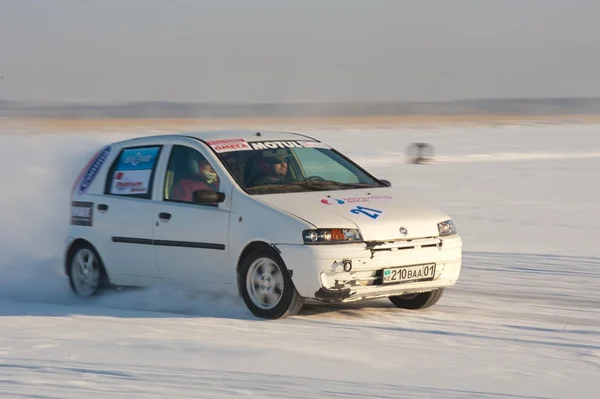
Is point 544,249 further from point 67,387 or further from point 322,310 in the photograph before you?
point 67,387

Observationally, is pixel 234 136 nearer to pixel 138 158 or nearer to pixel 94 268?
pixel 138 158

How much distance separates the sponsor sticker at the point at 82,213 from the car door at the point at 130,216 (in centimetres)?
10

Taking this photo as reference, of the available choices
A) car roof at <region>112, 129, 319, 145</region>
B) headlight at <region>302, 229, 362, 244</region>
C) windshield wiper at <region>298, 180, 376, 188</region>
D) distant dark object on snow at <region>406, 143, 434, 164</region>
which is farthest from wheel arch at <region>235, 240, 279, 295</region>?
distant dark object on snow at <region>406, 143, 434, 164</region>

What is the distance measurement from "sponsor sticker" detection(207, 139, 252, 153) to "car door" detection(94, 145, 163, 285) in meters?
0.57

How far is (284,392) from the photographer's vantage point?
19.6 ft

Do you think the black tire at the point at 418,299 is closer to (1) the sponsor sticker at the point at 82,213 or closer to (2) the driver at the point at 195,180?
(2) the driver at the point at 195,180

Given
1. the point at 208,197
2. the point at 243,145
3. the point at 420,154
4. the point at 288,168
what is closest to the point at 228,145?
the point at 243,145

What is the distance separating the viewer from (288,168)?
9.17 m

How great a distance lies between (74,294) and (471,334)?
3912 mm

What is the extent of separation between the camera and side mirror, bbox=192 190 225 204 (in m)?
8.70

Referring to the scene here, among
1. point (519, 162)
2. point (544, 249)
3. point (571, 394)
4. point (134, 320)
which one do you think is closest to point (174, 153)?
point (134, 320)

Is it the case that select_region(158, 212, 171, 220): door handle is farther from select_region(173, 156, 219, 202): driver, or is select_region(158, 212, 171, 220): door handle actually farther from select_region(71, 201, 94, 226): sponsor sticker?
select_region(71, 201, 94, 226): sponsor sticker

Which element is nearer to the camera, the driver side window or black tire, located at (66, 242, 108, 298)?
the driver side window

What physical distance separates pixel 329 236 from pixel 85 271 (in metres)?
2.82
